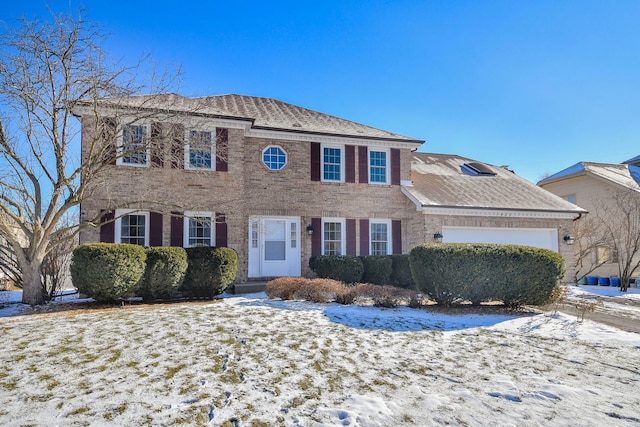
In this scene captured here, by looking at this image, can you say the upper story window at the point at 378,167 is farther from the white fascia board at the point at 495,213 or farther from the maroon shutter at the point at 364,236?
the white fascia board at the point at 495,213

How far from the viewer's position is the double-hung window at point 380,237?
13797 millimetres

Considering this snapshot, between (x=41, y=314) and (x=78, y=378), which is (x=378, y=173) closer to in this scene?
(x=41, y=314)

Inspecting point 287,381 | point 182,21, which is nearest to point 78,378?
point 287,381

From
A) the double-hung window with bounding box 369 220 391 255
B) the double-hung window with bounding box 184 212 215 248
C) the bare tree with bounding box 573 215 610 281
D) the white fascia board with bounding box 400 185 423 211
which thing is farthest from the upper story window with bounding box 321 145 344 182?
the bare tree with bounding box 573 215 610 281

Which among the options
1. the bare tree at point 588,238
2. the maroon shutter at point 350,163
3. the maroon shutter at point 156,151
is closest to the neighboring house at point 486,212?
the maroon shutter at point 350,163

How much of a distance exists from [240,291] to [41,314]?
15.6ft

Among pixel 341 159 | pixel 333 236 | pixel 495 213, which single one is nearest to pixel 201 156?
pixel 341 159

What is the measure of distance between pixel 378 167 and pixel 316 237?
11.4 feet

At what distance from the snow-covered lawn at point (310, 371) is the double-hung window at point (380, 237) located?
6.38 metres

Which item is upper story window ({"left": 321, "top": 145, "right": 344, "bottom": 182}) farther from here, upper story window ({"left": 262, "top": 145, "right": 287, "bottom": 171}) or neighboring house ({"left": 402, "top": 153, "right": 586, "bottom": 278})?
neighboring house ({"left": 402, "top": 153, "right": 586, "bottom": 278})

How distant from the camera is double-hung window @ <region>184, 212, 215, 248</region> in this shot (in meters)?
11.6

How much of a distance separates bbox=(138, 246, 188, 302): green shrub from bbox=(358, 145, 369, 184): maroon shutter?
693cm

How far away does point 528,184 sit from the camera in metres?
17.4

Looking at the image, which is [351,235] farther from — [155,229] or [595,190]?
[595,190]
